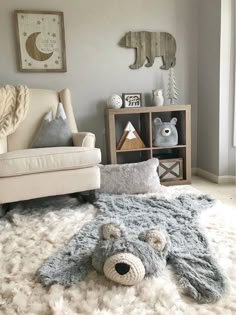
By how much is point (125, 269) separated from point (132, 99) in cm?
209

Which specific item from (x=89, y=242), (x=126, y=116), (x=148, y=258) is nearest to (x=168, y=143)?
(x=126, y=116)

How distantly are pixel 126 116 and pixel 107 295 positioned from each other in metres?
2.17

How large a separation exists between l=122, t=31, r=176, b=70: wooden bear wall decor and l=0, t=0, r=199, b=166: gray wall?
5 centimetres

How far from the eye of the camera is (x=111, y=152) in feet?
9.30

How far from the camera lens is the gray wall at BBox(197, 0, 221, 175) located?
2.87 metres

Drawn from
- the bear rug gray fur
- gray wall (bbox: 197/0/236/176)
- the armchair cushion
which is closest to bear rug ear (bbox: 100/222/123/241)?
the bear rug gray fur

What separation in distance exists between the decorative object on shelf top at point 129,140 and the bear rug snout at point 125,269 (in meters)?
1.72

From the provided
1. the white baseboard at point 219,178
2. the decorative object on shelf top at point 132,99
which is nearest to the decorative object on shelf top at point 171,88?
the decorative object on shelf top at point 132,99

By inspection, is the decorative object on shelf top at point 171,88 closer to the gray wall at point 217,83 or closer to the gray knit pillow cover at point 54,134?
the gray wall at point 217,83

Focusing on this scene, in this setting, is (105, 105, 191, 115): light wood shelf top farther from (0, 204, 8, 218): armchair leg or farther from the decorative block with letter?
(0, 204, 8, 218): armchair leg

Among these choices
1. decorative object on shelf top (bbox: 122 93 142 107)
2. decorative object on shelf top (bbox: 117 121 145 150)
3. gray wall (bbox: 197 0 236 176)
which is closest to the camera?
gray wall (bbox: 197 0 236 176)

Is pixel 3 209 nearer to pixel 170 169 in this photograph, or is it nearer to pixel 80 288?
pixel 80 288

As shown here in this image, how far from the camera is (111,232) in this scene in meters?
1.40

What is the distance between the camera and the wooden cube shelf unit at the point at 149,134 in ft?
9.26
